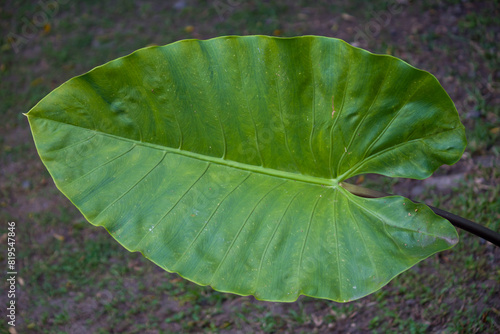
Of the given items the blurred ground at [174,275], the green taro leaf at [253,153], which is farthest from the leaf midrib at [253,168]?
the blurred ground at [174,275]

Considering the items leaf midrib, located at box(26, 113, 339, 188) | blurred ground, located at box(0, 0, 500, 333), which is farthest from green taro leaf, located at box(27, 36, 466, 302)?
blurred ground, located at box(0, 0, 500, 333)

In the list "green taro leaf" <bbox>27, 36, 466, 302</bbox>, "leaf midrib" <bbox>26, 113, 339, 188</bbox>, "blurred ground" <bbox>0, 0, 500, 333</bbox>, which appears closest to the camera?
"green taro leaf" <bbox>27, 36, 466, 302</bbox>

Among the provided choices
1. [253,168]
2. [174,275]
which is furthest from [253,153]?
[174,275]

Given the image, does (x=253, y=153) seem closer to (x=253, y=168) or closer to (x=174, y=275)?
(x=253, y=168)

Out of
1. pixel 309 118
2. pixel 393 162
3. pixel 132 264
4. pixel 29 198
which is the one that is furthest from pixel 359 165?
pixel 29 198

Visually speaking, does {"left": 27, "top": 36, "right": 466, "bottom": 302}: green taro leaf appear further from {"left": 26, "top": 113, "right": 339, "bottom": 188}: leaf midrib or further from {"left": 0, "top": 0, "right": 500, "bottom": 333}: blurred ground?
{"left": 0, "top": 0, "right": 500, "bottom": 333}: blurred ground

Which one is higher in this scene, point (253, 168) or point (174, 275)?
point (253, 168)
